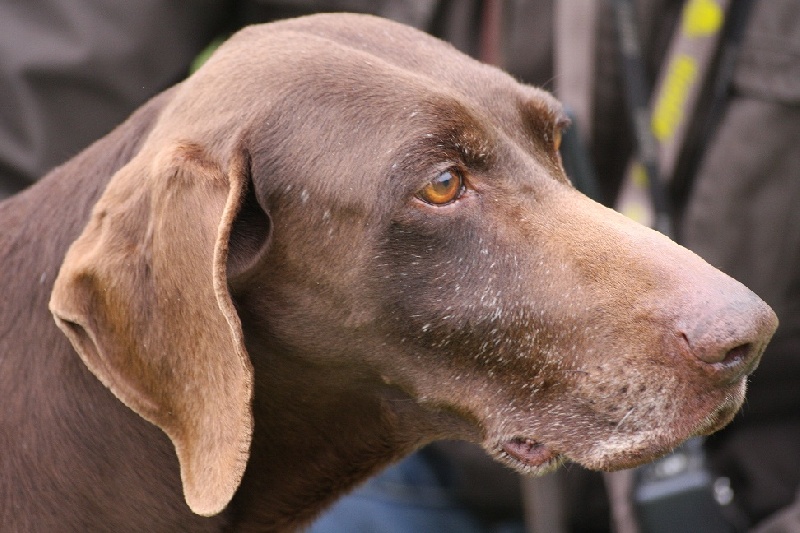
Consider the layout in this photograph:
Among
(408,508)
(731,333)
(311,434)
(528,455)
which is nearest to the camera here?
(731,333)

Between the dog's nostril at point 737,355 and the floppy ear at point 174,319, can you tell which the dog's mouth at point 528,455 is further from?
the floppy ear at point 174,319

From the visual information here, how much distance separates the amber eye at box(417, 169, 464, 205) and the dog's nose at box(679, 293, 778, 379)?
1.95ft

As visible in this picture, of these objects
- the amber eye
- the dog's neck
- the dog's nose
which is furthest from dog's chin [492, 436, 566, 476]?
the amber eye

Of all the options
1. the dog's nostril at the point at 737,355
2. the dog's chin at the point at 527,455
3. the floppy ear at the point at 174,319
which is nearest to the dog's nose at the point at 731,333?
the dog's nostril at the point at 737,355

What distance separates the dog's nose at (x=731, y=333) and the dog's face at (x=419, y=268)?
10 millimetres

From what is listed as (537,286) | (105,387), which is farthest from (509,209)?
(105,387)

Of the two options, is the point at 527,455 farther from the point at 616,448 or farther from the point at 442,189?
the point at 442,189

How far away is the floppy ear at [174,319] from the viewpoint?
2332 mm

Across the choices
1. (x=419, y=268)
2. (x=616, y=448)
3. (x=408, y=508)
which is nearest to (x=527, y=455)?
(x=616, y=448)

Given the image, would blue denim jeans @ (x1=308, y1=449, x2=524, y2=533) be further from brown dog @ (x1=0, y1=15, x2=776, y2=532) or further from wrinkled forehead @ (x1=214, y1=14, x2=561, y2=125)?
wrinkled forehead @ (x1=214, y1=14, x2=561, y2=125)

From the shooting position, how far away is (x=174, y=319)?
92.8 inches

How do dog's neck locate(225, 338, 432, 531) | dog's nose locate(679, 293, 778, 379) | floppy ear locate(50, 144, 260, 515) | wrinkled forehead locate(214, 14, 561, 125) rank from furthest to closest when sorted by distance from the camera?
1. dog's neck locate(225, 338, 432, 531)
2. wrinkled forehead locate(214, 14, 561, 125)
3. floppy ear locate(50, 144, 260, 515)
4. dog's nose locate(679, 293, 778, 379)

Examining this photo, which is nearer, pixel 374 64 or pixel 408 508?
pixel 374 64

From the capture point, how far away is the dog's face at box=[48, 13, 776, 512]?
2.35 m
